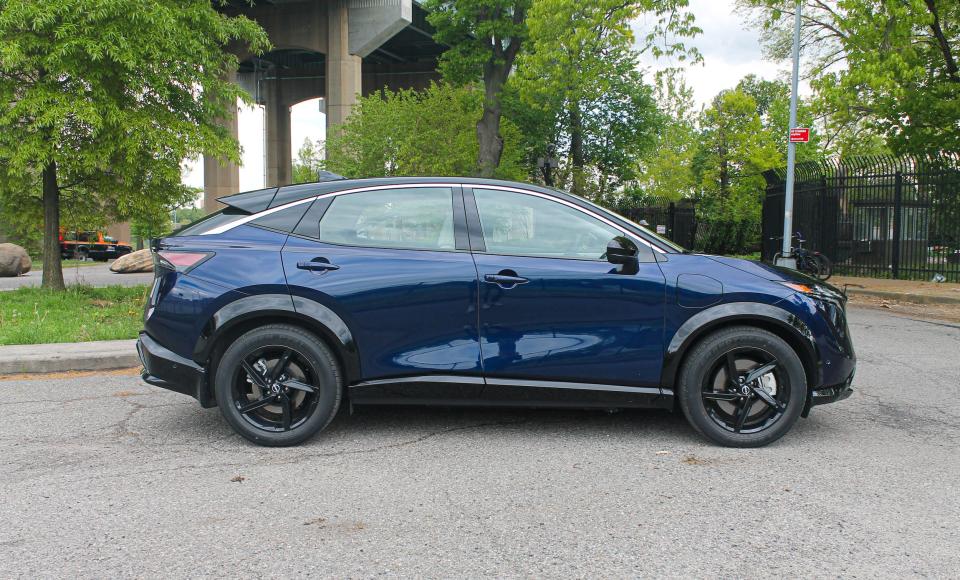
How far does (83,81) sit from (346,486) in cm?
1007

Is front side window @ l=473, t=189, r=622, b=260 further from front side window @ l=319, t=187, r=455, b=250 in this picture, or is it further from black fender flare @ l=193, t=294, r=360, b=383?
black fender flare @ l=193, t=294, r=360, b=383

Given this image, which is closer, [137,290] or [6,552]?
[6,552]

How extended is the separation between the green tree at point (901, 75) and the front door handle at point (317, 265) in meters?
15.8

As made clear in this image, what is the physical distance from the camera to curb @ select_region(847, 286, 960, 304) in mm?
13320

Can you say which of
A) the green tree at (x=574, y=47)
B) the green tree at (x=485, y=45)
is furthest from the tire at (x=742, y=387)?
the green tree at (x=485, y=45)

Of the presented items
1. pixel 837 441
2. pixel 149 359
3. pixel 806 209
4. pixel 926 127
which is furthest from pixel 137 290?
pixel 926 127

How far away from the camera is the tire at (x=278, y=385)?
4445 mm

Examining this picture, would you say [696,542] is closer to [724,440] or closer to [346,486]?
[724,440]

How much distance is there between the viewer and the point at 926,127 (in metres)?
18.0

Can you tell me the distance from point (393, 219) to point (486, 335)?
99 cm

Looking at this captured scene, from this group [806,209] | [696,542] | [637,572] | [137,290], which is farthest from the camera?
[806,209]

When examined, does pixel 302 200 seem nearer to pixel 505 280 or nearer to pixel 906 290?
pixel 505 280

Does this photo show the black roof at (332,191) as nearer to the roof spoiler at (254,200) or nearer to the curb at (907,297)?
the roof spoiler at (254,200)

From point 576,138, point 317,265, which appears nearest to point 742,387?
point 317,265
